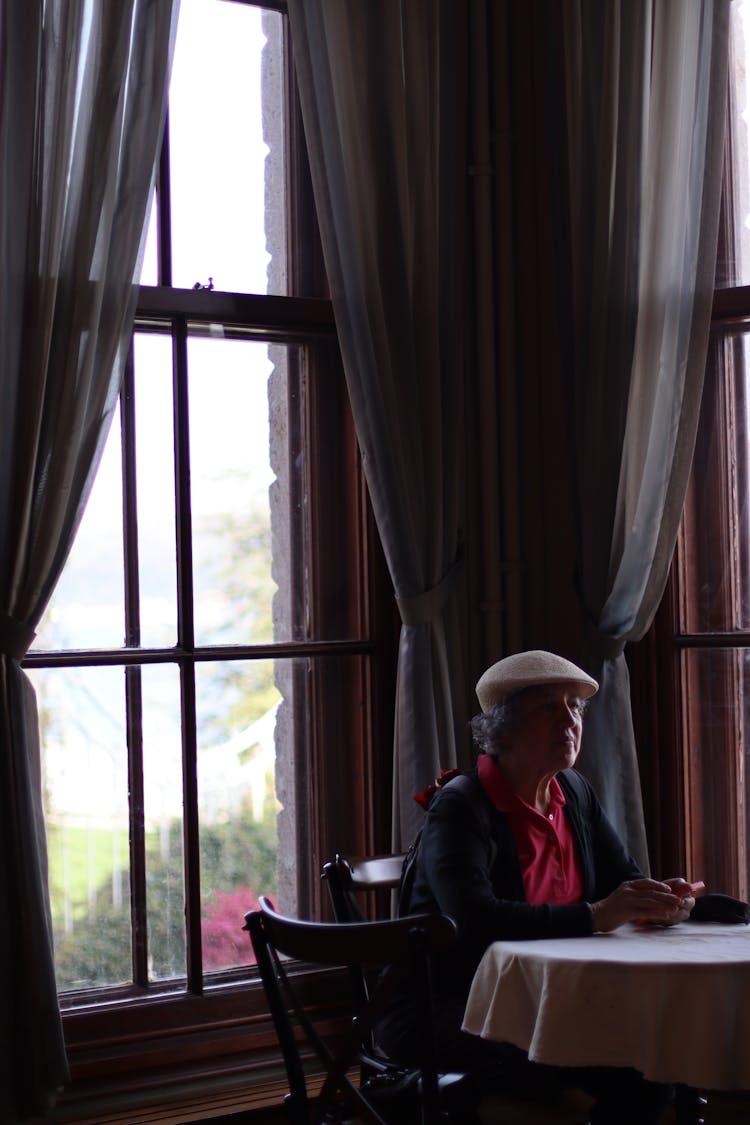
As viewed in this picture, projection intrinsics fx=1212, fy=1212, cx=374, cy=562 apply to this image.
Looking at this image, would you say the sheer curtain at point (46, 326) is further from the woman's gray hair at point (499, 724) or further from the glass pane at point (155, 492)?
the woman's gray hair at point (499, 724)

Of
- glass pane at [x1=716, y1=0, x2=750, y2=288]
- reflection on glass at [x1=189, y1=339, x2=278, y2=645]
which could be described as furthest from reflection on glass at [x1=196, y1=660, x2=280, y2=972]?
glass pane at [x1=716, y1=0, x2=750, y2=288]

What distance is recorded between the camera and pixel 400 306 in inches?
126

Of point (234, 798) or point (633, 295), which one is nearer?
point (234, 798)

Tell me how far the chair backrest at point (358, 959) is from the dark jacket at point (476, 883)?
30 cm

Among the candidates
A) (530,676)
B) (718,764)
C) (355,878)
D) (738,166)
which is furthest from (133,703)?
(738,166)

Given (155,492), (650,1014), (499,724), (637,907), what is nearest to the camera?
(650,1014)

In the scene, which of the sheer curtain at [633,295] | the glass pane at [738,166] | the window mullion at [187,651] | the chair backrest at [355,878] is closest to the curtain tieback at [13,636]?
the window mullion at [187,651]

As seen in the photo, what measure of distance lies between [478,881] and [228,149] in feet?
6.63

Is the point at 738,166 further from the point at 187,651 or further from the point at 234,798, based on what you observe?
the point at 234,798

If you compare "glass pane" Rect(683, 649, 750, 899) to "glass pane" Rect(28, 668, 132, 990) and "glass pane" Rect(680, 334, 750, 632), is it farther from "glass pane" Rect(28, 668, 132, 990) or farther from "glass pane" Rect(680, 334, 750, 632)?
"glass pane" Rect(28, 668, 132, 990)

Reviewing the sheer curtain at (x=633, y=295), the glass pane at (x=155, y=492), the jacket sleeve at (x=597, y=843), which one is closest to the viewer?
the jacket sleeve at (x=597, y=843)

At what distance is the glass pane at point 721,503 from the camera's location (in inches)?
127

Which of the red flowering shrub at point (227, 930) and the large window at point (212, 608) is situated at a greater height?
the large window at point (212, 608)

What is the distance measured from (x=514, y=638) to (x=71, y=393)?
1384 millimetres
